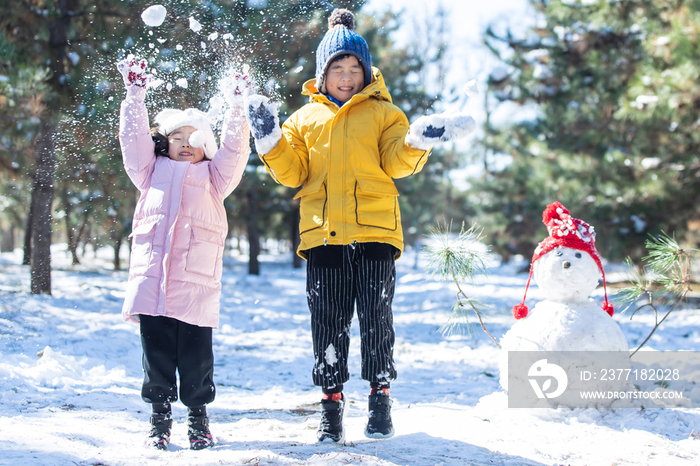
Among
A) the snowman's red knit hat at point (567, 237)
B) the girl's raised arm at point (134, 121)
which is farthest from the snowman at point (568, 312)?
the girl's raised arm at point (134, 121)

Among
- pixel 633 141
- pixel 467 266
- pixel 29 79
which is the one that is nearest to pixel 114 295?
pixel 29 79

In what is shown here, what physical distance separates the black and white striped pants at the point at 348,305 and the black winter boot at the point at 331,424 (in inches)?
3.3

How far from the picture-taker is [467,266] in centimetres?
314

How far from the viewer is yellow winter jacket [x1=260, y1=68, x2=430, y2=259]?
230 cm

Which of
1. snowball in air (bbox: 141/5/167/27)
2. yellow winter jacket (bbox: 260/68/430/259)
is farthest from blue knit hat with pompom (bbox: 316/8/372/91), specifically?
snowball in air (bbox: 141/5/167/27)

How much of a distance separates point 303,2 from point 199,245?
2.18 meters

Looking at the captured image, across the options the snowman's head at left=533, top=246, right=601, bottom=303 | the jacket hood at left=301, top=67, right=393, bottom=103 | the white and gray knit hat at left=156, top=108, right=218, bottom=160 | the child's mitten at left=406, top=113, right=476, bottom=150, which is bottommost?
the snowman's head at left=533, top=246, right=601, bottom=303

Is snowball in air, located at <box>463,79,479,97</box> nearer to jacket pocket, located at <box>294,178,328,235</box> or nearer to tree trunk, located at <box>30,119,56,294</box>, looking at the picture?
jacket pocket, located at <box>294,178,328,235</box>

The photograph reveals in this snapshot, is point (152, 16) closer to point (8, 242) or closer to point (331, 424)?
point (331, 424)

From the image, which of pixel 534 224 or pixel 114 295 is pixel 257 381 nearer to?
pixel 114 295

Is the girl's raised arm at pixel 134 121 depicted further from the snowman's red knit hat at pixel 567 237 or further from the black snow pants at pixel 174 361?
the snowman's red knit hat at pixel 567 237

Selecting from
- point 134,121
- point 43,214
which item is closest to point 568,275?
point 134,121

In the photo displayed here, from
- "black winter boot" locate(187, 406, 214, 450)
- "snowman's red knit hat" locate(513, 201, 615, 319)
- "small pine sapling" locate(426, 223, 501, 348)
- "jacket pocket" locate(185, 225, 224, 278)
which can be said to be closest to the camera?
"black winter boot" locate(187, 406, 214, 450)

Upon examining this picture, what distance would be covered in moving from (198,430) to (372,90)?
1.73 meters
